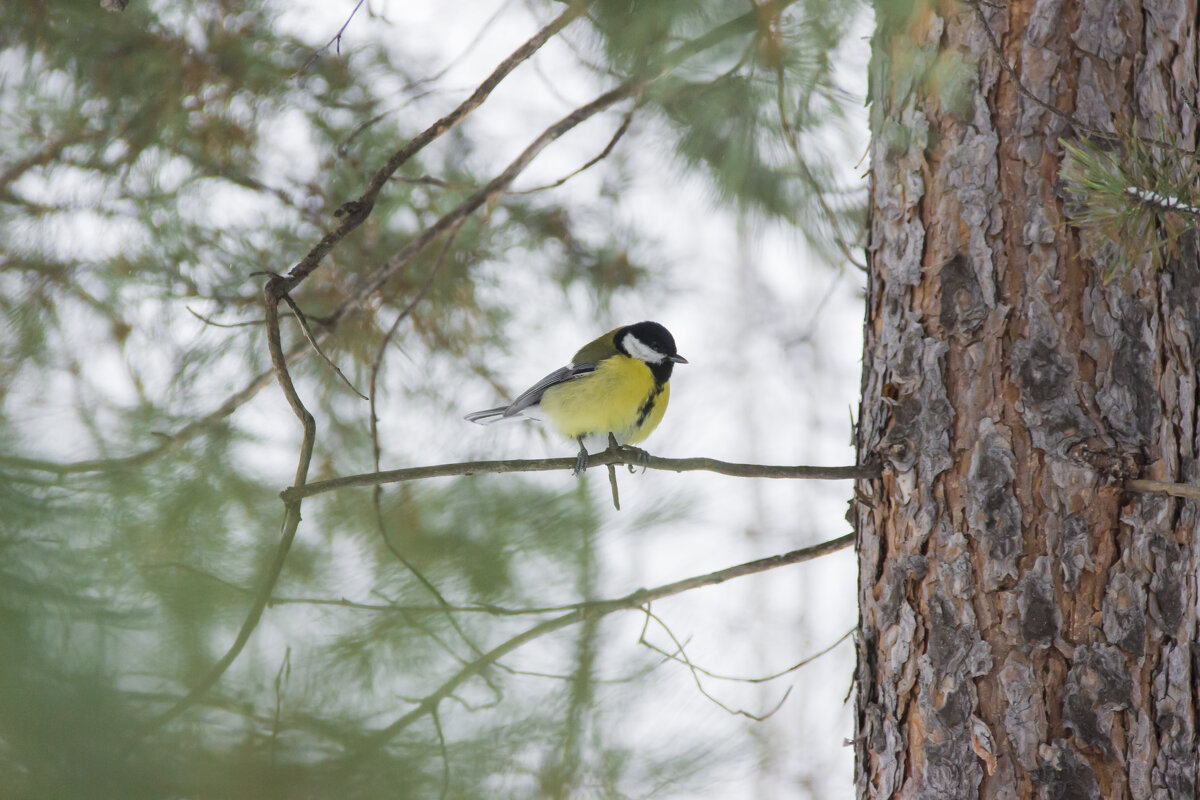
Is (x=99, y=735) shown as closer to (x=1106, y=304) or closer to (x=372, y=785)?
(x=372, y=785)

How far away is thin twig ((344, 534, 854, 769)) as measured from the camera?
1381mm

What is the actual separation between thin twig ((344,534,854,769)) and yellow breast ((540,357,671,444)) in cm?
69

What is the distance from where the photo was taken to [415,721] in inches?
51.7

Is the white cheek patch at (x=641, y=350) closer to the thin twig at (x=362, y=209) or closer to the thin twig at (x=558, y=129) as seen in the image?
the thin twig at (x=558, y=129)

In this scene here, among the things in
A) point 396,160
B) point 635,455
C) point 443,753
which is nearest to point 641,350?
point 635,455

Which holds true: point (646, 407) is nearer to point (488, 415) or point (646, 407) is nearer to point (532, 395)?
point (532, 395)

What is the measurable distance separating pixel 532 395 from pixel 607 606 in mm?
836

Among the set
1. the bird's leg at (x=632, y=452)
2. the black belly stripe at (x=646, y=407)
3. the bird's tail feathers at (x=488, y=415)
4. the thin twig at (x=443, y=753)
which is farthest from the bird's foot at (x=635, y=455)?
the thin twig at (x=443, y=753)

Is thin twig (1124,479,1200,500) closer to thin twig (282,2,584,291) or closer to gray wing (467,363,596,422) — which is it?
thin twig (282,2,584,291)

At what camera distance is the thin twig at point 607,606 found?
4.53ft

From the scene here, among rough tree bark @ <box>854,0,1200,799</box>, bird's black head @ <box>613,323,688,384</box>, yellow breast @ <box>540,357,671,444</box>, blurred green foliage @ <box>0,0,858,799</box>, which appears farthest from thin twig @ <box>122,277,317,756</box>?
bird's black head @ <box>613,323,688,384</box>

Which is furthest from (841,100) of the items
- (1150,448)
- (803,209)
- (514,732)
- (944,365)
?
(514,732)

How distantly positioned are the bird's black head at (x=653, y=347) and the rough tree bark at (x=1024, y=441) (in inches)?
36.3

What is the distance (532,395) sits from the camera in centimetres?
256
